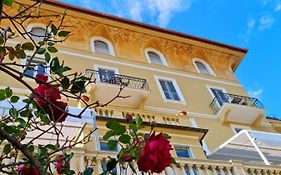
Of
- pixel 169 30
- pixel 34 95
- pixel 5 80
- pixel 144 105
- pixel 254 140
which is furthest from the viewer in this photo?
pixel 169 30

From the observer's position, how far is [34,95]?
2465mm

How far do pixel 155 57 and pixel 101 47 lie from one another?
292 centimetres

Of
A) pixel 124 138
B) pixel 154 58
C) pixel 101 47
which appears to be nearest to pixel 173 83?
pixel 154 58

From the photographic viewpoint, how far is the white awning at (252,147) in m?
11.9

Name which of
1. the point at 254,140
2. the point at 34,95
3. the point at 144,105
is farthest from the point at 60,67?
the point at 144,105

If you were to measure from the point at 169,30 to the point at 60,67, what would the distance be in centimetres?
1767

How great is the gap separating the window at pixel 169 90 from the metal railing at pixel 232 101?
1.75 m

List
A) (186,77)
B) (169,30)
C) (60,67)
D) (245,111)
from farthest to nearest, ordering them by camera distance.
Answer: (169,30), (186,77), (245,111), (60,67)

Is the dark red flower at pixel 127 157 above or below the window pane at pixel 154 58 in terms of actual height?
below

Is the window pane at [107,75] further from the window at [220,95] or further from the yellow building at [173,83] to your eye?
the window at [220,95]

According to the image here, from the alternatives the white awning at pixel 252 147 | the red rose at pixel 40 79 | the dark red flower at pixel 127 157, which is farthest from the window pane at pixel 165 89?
the red rose at pixel 40 79

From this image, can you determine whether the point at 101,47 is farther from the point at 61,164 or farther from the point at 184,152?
the point at 61,164

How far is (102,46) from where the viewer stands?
722 inches

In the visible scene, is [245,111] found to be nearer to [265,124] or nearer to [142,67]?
[265,124]
